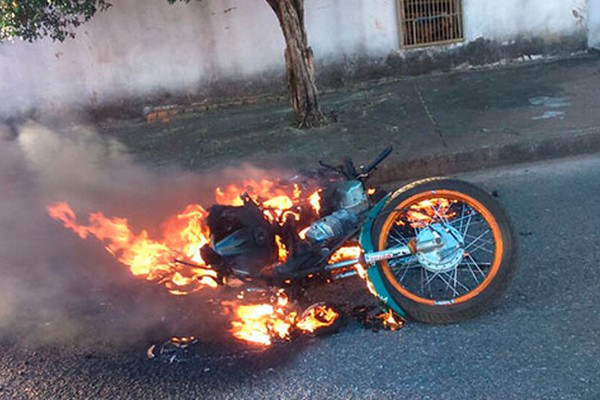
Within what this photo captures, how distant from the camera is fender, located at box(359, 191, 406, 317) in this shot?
3576 mm

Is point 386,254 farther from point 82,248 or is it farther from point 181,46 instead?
point 181,46

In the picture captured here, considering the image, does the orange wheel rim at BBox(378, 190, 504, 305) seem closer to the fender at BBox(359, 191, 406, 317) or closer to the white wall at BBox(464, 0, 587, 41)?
the fender at BBox(359, 191, 406, 317)

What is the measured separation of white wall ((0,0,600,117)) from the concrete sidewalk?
687mm

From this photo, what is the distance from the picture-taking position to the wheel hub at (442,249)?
3.62 meters

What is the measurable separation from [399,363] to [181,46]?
Result: 8.11 metres

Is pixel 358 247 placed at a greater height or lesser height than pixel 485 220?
lesser

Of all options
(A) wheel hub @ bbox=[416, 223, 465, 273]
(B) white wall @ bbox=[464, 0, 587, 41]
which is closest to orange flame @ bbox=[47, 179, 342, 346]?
(A) wheel hub @ bbox=[416, 223, 465, 273]

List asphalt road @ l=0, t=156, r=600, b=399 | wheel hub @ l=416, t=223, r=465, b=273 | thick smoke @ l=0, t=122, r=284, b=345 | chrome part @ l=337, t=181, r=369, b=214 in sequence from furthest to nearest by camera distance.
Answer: thick smoke @ l=0, t=122, r=284, b=345 < chrome part @ l=337, t=181, r=369, b=214 < wheel hub @ l=416, t=223, r=465, b=273 < asphalt road @ l=0, t=156, r=600, b=399

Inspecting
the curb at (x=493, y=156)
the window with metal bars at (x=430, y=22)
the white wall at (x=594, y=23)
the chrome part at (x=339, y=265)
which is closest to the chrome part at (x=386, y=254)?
the chrome part at (x=339, y=265)

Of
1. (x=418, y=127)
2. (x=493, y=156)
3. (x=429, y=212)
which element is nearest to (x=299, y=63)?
(x=418, y=127)

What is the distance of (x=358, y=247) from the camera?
387 cm

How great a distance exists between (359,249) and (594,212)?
7.76ft

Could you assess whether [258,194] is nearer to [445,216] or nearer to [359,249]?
[359,249]

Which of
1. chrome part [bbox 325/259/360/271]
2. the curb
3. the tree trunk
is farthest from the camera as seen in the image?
the tree trunk
